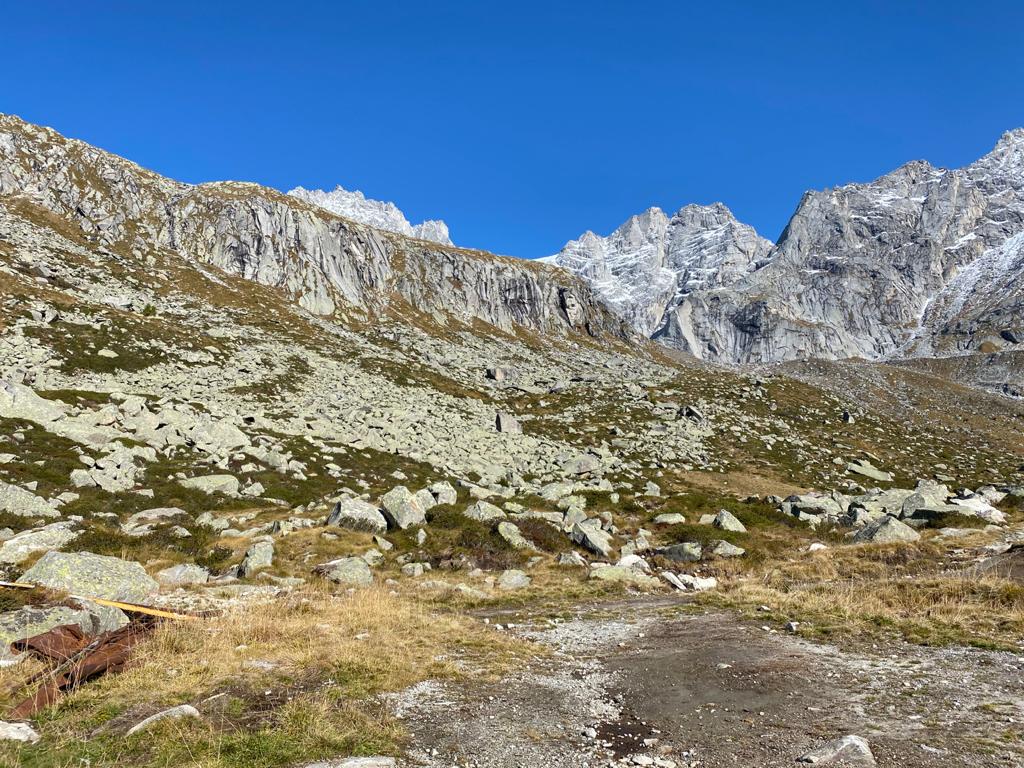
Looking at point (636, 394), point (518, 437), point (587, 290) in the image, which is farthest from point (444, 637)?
point (587, 290)

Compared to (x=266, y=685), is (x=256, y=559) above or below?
below

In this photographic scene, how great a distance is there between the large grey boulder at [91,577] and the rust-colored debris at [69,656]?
3.50 metres

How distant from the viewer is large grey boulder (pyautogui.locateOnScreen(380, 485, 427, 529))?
23.8 metres

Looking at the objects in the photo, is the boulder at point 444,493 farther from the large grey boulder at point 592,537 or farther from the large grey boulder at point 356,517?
the large grey boulder at point 592,537

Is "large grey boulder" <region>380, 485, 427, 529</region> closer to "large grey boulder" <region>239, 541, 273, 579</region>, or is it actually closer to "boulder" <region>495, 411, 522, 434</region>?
"large grey boulder" <region>239, 541, 273, 579</region>

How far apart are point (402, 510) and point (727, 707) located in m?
17.8

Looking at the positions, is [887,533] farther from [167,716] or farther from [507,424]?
[507,424]

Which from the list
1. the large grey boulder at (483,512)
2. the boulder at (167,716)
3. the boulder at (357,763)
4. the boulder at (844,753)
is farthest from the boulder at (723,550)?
the boulder at (167,716)

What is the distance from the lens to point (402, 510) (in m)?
24.0

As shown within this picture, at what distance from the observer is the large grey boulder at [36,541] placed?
52.0 feet

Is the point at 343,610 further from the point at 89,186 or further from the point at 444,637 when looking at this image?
the point at 89,186

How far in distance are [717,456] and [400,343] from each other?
46.8m

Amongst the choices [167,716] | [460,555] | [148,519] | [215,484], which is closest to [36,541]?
[148,519]

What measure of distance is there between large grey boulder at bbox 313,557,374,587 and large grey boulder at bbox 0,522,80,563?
7.98 metres
